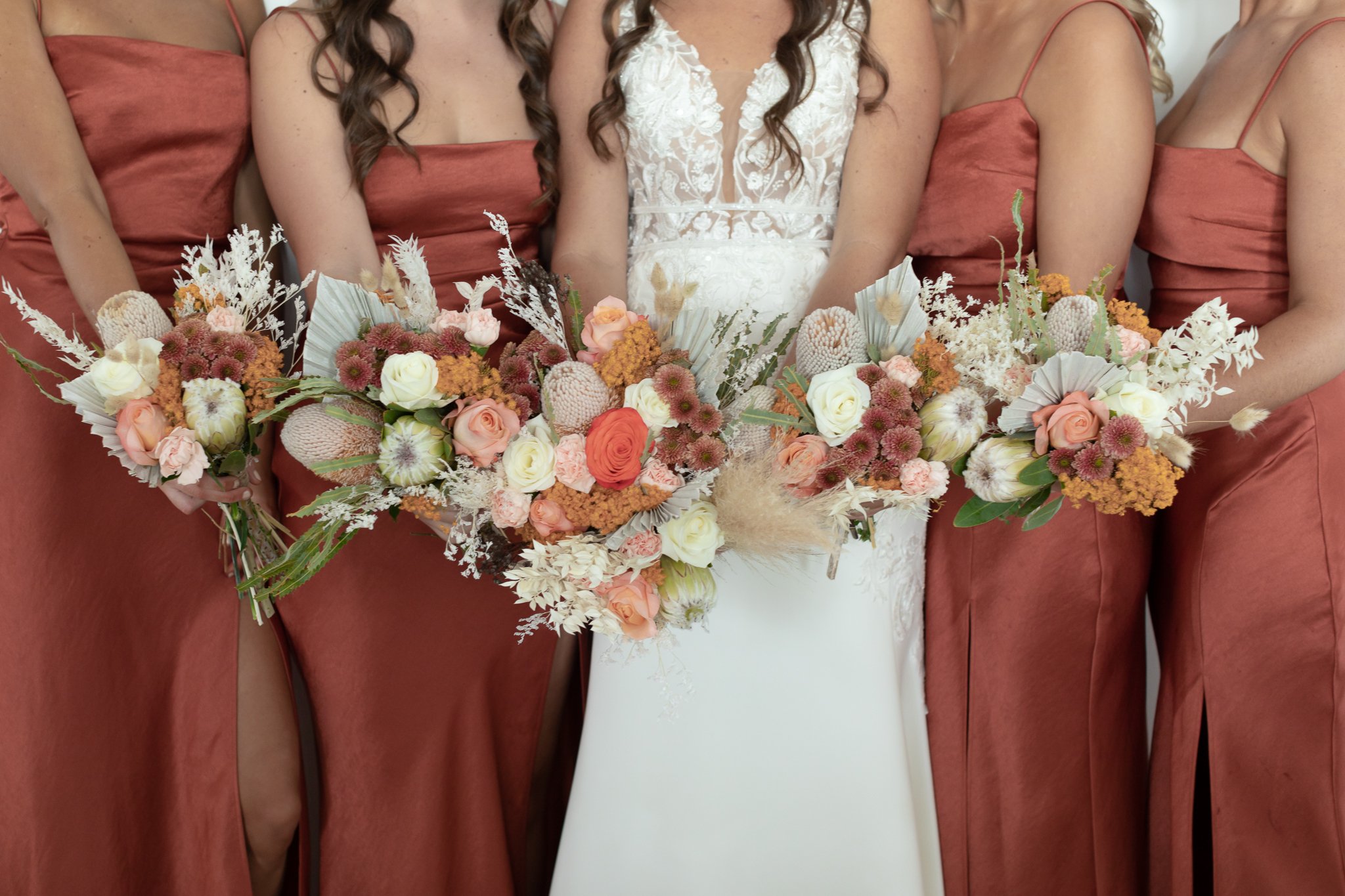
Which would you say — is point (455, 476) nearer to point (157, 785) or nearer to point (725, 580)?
point (725, 580)

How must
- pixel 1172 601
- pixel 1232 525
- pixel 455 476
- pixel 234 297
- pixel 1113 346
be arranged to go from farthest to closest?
pixel 1172 601 < pixel 1232 525 < pixel 234 297 < pixel 455 476 < pixel 1113 346

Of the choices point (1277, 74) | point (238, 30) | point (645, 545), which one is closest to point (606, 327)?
point (645, 545)

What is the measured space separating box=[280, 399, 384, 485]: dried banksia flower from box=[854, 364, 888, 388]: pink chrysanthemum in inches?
32.0

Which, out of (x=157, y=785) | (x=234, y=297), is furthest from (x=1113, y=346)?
(x=157, y=785)

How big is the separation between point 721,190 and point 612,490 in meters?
0.95

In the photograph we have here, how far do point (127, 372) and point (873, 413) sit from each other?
4.03 ft

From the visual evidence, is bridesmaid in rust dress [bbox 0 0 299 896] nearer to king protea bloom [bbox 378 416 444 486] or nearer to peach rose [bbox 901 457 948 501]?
king protea bloom [bbox 378 416 444 486]

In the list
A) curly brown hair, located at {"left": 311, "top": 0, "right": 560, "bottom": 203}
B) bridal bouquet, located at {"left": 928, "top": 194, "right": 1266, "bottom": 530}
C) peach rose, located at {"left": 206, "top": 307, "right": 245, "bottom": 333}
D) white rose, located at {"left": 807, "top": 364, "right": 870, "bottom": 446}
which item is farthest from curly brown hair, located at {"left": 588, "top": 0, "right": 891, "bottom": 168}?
peach rose, located at {"left": 206, "top": 307, "right": 245, "bottom": 333}

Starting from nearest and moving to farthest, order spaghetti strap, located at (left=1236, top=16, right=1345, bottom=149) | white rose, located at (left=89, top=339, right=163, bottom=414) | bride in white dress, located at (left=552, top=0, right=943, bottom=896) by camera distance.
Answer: white rose, located at (left=89, top=339, right=163, bottom=414) < bride in white dress, located at (left=552, top=0, right=943, bottom=896) < spaghetti strap, located at (left=1236, top=16, right=1345, bottom=149)

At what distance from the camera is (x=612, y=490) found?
1.78 meters

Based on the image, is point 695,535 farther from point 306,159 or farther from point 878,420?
point 306,159

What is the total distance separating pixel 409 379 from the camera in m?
1.82

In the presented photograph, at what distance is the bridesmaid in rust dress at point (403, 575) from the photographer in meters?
2.44

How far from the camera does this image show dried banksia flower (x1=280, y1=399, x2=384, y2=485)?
189 cm
